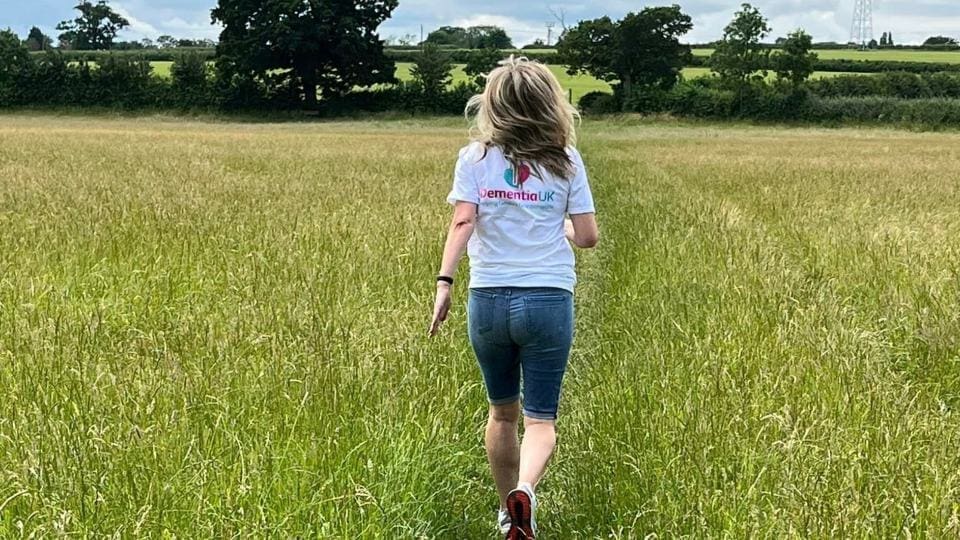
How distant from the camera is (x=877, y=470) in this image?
3.56 m

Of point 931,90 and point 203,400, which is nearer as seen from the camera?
point 203,400

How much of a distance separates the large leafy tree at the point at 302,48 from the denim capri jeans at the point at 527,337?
206 feet

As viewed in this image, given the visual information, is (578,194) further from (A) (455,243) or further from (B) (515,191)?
(A) (455,243)

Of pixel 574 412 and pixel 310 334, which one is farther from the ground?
pixel 310 334

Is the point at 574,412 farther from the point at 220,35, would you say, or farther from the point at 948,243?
the point at 220,35

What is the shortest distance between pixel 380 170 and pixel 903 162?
15469 mm

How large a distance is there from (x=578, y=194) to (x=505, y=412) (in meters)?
0.98

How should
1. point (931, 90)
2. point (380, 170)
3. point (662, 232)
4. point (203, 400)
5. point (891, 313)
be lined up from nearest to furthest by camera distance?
point (203, 400)
point (891, 313)
point (662, 232)
point (380, 170)
point (931, 90)

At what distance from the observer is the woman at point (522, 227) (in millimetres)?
3477

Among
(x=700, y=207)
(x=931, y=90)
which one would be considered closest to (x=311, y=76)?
(x=931, y=90)

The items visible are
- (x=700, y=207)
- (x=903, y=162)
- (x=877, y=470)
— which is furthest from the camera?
(x=903, y=162)

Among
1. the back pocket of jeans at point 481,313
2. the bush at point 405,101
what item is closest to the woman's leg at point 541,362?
the back pocket of jeans at point 481,313

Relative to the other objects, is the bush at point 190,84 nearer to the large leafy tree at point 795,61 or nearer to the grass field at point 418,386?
the large leafy tree at point 795,61

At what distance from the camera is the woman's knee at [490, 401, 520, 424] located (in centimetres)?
380
